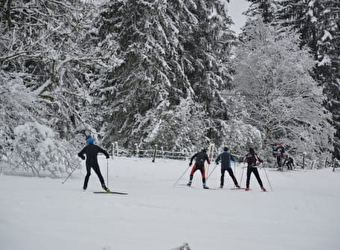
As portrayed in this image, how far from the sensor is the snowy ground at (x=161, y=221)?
201 inches

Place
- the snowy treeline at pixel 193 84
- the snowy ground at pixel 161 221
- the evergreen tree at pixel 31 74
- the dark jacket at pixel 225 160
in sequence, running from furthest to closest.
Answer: the snowy treeline at pixel 193 84 → the dark jacket at pixel 225 160 → the evergreen tree at pixel 31 74 → the snowy ground at pixel 161 221

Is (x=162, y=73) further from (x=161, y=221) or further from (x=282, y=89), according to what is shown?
(x=161, y=221)

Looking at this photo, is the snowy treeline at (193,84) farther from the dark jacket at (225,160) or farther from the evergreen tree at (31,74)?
the dark jacket at (225,160)

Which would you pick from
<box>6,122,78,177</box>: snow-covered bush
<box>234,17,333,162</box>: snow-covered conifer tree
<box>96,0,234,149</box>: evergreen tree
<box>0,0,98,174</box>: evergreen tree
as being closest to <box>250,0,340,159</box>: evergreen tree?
<box>234,17,333,162</box>: snow-covered conifer tree

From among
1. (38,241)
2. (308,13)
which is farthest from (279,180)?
(308,13)

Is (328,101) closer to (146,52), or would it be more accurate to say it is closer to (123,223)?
(146,52)

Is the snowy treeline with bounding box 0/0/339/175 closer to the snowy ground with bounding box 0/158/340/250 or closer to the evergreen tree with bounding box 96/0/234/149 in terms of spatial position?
the evergreen tree with bounding box 96/0/234/149

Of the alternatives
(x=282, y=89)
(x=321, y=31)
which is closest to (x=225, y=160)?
(x=282, y=89)

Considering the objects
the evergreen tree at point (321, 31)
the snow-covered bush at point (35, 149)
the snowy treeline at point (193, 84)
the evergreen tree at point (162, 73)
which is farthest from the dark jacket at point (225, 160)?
the evergreen tree at point (321, 31)

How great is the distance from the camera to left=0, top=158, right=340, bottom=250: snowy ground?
511 cm

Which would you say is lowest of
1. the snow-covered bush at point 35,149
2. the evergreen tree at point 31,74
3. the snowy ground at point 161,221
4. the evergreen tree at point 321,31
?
the snowy ground at point 161,221

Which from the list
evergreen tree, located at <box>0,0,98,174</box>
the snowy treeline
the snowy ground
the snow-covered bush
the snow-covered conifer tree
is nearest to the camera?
the snowy ground

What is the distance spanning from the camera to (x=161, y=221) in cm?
694

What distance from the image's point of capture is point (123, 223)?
6383 millimetres
